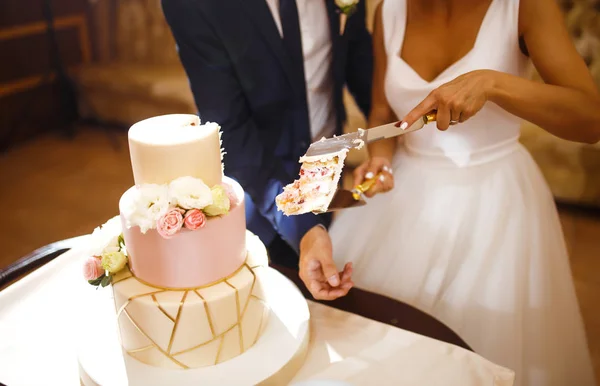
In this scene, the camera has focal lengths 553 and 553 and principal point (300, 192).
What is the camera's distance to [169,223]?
0.96 meters

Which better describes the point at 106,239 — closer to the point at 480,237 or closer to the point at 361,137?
the point at 361,137

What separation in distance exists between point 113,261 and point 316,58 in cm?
105

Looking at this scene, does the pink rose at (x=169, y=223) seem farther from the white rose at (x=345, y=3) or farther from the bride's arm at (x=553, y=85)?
the white rose at (x=345, y=3)

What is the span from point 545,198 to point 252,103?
935 millimetres

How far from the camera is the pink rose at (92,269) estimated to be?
1.07m

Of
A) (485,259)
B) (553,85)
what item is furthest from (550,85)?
(485,259)

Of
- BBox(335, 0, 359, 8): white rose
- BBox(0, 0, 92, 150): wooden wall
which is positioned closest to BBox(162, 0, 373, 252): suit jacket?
BBox(335, 0, 359, 8): white rose

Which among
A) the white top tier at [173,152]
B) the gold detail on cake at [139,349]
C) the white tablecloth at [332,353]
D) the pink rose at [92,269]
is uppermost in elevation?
the white top tier at [173,152]

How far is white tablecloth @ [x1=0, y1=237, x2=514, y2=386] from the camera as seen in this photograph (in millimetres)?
1077

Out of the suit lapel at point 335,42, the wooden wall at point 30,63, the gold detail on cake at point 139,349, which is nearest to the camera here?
the gold detail on cake at point 139,349

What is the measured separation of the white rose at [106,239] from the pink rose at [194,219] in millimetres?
221

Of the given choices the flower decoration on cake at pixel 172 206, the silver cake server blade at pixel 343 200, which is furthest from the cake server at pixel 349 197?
the flower decoration on cake at pixel 172 206

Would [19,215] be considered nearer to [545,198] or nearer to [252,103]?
[252,103]

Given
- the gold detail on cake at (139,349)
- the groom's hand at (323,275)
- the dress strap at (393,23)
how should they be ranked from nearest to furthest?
the gold detail on cake at (139,349)
the groom's hand at (323,275)
the dress strap at (393,23)
